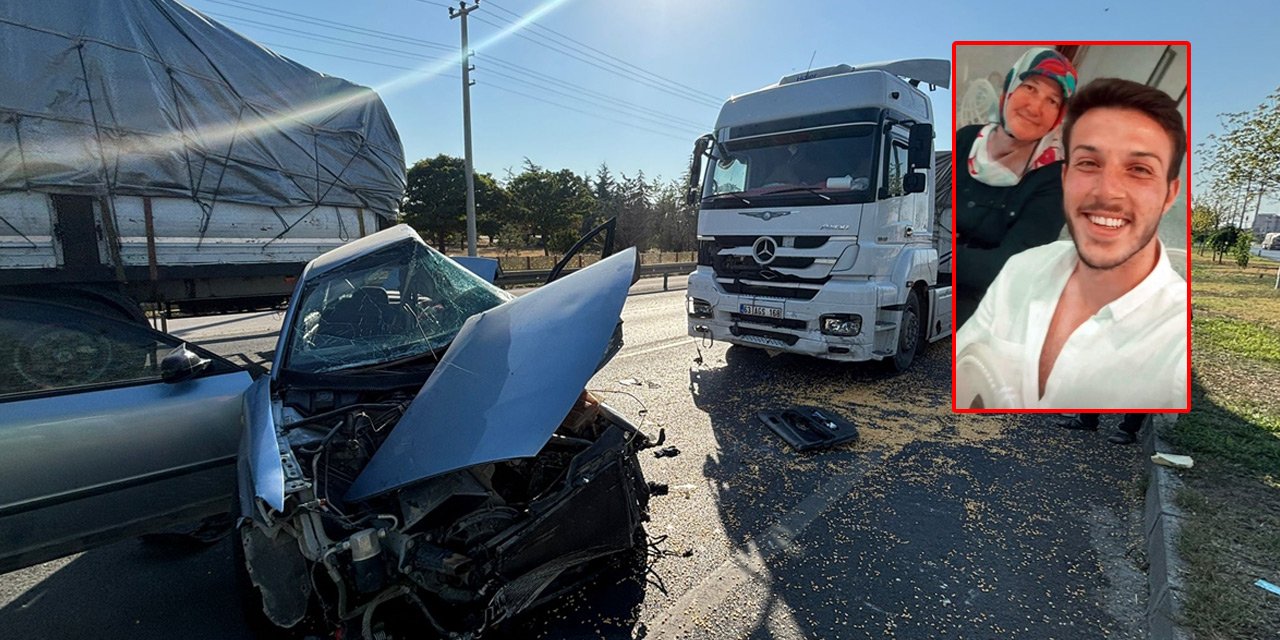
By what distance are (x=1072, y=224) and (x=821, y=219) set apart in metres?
2.50

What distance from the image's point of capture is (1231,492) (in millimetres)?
3205

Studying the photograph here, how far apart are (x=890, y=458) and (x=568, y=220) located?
3105cm

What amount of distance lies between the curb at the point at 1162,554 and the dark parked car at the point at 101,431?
4381 millimetres

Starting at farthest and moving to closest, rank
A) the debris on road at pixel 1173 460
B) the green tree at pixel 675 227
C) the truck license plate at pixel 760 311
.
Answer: the green tree at pixel 675 227
the truck license plate at pixel 760 311
the debris on road at pixel 1173 460

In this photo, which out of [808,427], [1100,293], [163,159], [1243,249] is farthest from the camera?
[1243,249]

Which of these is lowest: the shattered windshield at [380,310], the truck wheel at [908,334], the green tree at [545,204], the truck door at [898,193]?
the truck wheel at [908,334]

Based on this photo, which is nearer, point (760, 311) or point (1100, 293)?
point (1100, 293)

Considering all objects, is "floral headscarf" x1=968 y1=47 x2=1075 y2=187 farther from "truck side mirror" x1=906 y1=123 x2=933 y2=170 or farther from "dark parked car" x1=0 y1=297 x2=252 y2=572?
"dark parked car" x1=0 y1=297 x2=252 y2=572

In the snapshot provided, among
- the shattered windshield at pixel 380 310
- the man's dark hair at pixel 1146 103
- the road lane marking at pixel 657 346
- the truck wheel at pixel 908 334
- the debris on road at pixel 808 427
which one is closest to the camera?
the shattered windshield at pixel 380 310

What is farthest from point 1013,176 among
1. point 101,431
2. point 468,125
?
point 468,125

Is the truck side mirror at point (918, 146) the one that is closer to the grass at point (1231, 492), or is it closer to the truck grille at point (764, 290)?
the truck grille at point (764, 290)

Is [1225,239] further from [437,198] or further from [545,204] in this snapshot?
[437,198]

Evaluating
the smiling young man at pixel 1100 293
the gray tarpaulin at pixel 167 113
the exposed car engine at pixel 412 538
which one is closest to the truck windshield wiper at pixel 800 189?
the smiling young man at pixel 1100 293

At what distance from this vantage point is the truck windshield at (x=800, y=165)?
5535 mm
